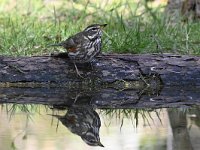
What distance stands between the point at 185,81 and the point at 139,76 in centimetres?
48

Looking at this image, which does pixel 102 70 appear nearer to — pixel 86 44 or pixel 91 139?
pixel 86 44

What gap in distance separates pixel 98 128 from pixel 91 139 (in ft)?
1.48

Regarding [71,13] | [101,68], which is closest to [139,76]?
[101,68]

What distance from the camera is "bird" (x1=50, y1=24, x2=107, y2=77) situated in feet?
22.1

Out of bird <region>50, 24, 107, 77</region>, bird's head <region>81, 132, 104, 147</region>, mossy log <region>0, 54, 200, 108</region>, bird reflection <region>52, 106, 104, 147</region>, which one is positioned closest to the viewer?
bird's head <region>81, 132, 104, 147</region>

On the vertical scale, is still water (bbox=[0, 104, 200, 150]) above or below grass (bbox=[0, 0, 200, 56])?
below

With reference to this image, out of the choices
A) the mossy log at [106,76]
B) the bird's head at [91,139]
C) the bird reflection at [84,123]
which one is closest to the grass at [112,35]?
the mossy log at [106,76]

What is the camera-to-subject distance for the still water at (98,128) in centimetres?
482

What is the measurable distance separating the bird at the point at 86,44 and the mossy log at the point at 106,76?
0.20 meters

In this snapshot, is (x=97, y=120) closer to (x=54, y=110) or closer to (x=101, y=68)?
(x=54, y=110)

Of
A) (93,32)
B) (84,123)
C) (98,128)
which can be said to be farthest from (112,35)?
(98,128)

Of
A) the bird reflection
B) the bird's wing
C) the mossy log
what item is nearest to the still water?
the bird reflection

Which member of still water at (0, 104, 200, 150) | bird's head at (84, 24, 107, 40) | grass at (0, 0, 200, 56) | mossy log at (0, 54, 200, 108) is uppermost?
bird's head at (84, 24, 107, 40)

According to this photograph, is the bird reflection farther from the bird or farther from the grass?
the grass
